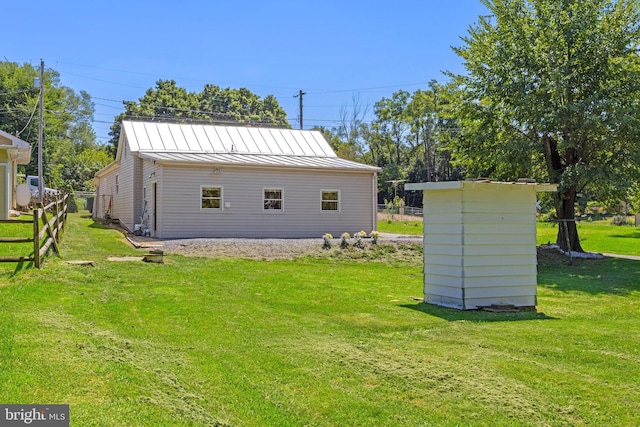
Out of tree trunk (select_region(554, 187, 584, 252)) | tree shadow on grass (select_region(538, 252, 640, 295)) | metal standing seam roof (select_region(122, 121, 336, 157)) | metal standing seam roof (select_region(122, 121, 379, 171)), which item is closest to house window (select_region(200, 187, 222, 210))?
metal standing seam roof (select_region(122, 121, 379, 171))

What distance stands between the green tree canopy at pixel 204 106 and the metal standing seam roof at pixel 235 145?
29503 mm

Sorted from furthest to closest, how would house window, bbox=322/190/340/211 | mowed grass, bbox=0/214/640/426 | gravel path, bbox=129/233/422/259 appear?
house window, bbox=322/190/340/211 < gravel path, bbox=129/233/422/259 < mowed grass, bbox=0/214/640/426

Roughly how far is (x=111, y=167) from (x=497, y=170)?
19.1 m

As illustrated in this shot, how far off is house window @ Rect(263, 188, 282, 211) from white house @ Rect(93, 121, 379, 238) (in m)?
0.04

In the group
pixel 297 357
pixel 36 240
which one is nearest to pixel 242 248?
pixel 36 240

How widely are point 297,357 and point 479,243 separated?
14.8 feet

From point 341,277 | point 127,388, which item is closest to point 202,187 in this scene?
point 341,277

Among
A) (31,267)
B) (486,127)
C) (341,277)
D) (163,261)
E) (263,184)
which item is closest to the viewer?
(31,267)

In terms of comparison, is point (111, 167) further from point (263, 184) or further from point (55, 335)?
point (55, 335)

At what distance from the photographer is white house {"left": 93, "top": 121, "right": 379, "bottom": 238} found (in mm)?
20641

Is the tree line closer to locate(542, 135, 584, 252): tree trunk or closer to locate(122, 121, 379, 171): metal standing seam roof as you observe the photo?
locate(542, 135, 584, 252): tree trunk

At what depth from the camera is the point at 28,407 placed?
3973 millimetres

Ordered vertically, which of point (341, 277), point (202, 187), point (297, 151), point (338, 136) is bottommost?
point (341, 277)

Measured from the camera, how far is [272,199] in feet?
72.3
